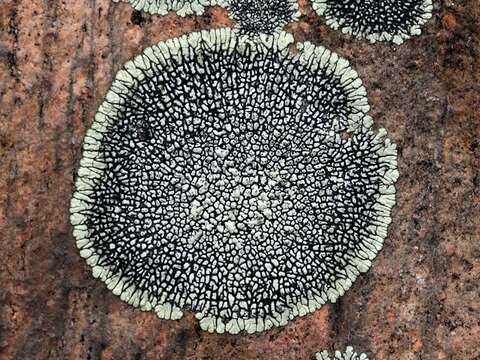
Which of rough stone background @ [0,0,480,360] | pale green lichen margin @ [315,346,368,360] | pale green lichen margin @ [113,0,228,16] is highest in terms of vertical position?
pale green lichen margin @ [113,0,228,16]

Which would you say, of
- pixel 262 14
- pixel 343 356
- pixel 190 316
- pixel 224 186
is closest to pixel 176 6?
pixel 262 14

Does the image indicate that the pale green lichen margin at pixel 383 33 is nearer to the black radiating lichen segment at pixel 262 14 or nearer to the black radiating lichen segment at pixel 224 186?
the black radiating lichen segment at pixel 262 14

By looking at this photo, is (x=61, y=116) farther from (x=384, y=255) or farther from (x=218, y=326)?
(x=384, y=255)

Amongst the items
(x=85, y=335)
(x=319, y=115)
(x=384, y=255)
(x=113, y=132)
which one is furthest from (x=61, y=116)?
(x=384, y=255)

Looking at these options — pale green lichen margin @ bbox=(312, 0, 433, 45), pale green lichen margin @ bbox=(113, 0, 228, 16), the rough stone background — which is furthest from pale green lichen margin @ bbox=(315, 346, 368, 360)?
pale green lichen margin @ bbox=(113, 0, 228, 16)

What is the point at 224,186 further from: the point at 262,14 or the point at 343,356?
the point at 343,356

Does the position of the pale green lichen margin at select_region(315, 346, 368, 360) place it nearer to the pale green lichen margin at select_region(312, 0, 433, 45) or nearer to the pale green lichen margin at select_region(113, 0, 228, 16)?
the pale green lichen margin at select_region(312, 0, 433, 45)
